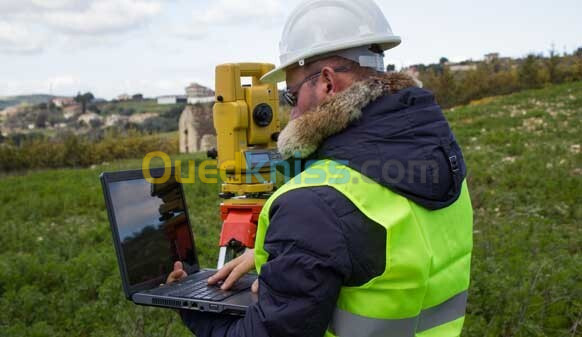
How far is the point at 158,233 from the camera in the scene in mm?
2244

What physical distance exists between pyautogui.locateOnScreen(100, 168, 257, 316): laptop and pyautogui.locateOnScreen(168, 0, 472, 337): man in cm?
20

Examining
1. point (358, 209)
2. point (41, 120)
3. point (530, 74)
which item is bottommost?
point (358, 209)

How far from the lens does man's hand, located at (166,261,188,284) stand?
2234 mm

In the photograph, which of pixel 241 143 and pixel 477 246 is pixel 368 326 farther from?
pixel 477 246

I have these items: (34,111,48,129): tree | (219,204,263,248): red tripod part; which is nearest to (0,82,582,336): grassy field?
(219,204,263,248): red tripod part

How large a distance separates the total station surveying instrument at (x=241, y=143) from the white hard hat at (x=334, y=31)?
56.1 inches

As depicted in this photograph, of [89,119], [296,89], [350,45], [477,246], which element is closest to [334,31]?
[350,45]

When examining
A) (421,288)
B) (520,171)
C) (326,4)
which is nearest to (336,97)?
(326,4)

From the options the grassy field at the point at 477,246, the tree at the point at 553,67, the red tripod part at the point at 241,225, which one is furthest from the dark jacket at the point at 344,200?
the tree at the point at 553,67

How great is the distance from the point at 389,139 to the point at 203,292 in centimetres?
88

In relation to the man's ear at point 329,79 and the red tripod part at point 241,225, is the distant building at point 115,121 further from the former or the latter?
the man's ear at point 329,79

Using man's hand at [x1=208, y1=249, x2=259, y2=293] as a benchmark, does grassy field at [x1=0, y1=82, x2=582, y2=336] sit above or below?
below

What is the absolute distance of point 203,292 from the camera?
1.91 meters

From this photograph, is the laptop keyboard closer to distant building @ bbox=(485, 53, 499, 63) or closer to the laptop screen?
the laptop screen
